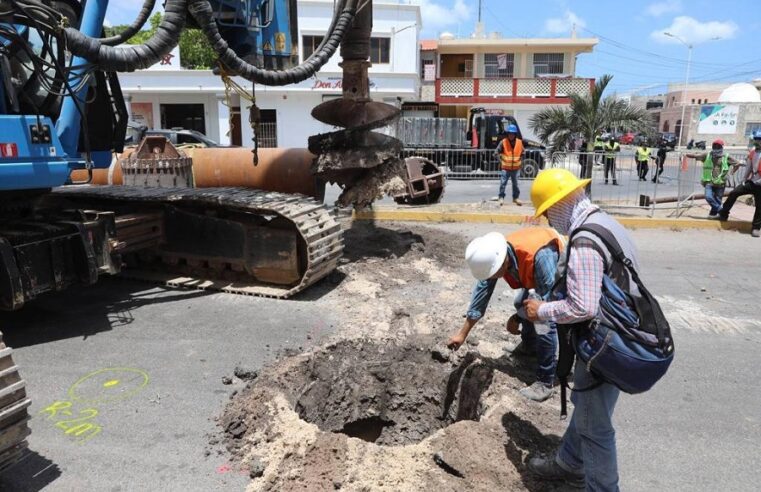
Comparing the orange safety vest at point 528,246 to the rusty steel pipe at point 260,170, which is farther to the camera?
the rusty steel pipe at point 260,170

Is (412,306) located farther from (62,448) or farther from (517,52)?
(517,52)

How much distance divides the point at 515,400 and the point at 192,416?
230 centimetres

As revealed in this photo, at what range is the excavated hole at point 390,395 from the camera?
4.61m

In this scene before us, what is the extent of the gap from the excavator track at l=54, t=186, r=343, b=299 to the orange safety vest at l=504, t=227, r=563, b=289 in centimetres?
293

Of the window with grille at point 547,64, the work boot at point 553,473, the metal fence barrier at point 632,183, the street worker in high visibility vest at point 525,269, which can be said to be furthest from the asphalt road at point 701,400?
the window with grille at point 547,64

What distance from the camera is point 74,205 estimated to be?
281 inches

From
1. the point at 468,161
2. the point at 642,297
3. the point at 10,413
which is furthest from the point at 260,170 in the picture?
the point at 468,161

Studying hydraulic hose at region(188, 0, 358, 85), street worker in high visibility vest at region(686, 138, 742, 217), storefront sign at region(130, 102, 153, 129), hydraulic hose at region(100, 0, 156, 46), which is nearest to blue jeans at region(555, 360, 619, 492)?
hydraulic hose at region(188, 0, 358, 85)

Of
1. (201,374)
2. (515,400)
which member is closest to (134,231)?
(201,374)

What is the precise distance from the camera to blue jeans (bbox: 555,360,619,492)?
2.93 metres

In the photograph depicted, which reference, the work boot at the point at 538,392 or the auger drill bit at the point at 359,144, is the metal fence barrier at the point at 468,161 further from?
the work boot at the point at 538,392

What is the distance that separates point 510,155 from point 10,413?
38.3 ft

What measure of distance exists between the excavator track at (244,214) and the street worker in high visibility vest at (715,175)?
8.69m

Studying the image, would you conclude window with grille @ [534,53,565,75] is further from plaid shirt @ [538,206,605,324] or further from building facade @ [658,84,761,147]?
plaid shirt @ [538,206,605,324]
